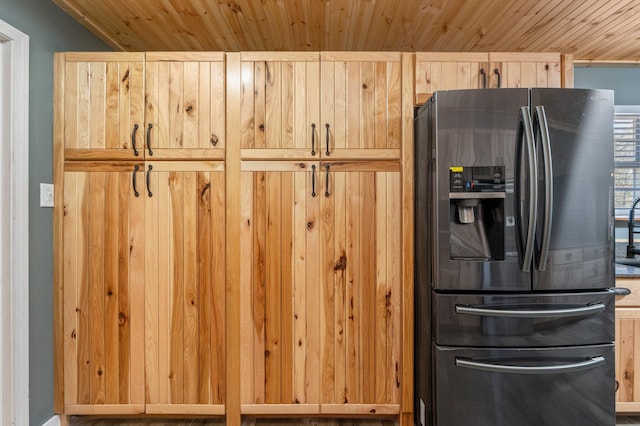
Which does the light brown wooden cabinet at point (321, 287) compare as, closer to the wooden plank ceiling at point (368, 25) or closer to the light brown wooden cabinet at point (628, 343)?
the wooden plank ceiling at point (368, 25)

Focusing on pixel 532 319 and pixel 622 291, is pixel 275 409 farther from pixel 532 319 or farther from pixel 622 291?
pixel 622 291

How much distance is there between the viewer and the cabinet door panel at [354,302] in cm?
193

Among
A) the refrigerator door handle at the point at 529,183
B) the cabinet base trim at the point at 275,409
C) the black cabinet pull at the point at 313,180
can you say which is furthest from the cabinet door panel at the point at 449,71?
the cabinet base trim at the point at 275,409

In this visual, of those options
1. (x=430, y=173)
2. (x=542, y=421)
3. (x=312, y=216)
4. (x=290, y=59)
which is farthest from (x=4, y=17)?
(x=542, y=421)

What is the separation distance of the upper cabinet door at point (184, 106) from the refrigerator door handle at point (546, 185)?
5.11 feet

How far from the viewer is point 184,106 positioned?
1927 millimetres

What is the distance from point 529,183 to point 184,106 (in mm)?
1764

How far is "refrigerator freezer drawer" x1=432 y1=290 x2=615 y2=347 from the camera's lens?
1.64m

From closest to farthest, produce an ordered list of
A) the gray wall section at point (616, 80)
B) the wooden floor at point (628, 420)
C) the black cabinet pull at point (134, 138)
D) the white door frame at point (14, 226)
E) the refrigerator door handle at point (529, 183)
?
the refrigerator door handle at point (529, 183) → the white door frame at point (14, 226) → the black cabinet pull at point (134, 138) → the wooden floor at point (628, 420) → the gray wall section at point (616, 80)

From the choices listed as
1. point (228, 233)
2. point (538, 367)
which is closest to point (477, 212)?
point (538, 367)

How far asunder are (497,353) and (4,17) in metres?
2.78

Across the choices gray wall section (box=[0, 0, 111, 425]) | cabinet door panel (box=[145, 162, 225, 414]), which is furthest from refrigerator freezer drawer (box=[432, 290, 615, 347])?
gray wall section (box=[0, 0, 111, 425])

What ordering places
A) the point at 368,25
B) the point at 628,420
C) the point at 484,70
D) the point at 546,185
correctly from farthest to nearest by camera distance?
the point at 368,25 < the point at 628,420 < the point at 484,70 < the point at 546,185

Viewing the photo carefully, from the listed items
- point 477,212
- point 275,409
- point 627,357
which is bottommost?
point 275,409
